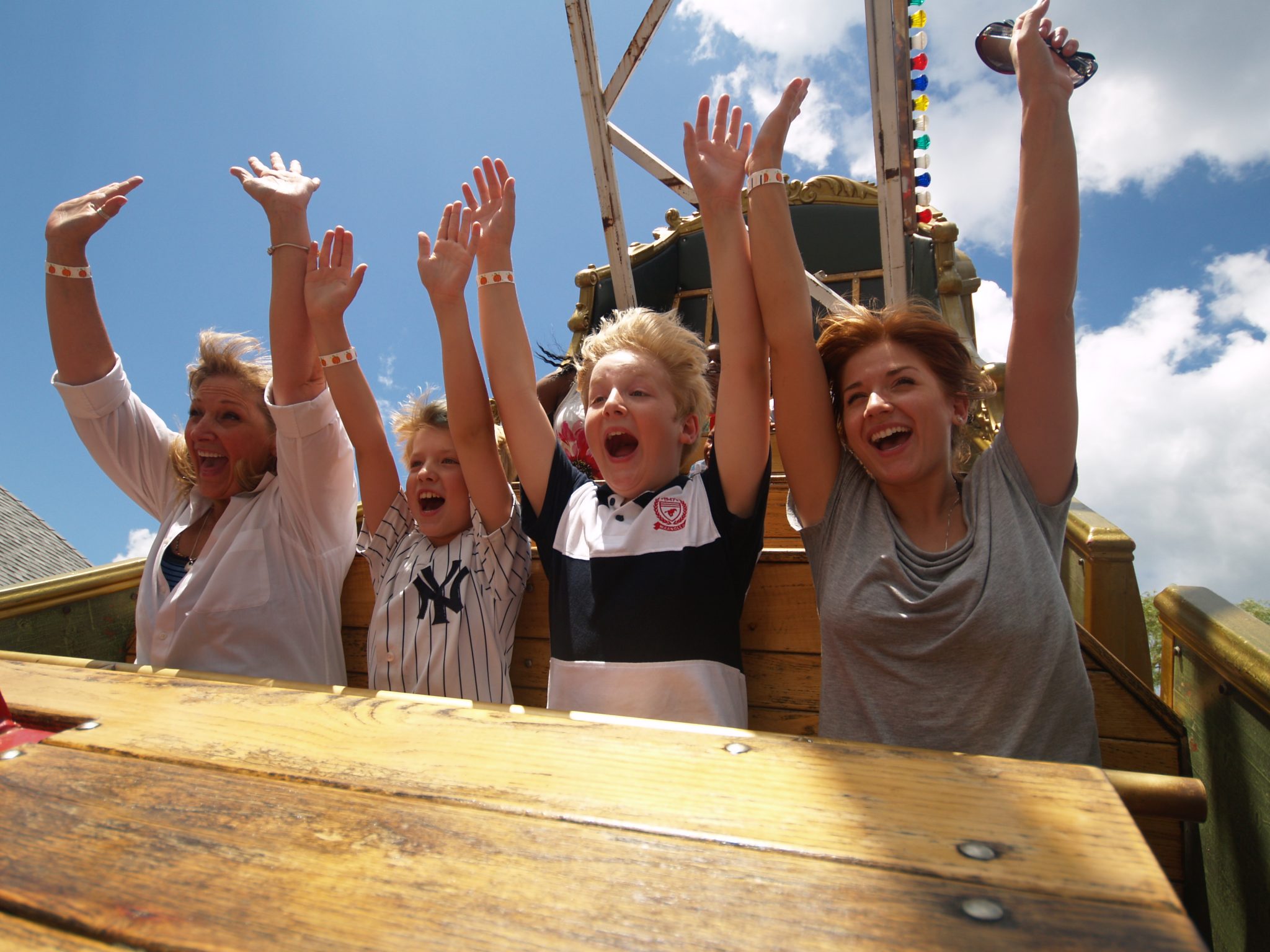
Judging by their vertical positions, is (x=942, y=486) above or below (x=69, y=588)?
above

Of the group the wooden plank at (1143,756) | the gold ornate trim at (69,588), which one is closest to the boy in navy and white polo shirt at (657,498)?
the wooden plank at (1143,756)

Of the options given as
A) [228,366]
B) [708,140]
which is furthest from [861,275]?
[228,366]

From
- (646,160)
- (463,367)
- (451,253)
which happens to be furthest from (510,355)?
(646,160)

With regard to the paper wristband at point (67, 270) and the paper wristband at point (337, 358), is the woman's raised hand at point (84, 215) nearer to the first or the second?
the paper wristband at point (67, 270)

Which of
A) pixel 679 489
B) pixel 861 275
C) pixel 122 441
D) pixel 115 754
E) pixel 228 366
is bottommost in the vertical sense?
pixel 115 754

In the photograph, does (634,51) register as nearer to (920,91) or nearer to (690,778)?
(920,91)

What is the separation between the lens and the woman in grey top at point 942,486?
0.91 m

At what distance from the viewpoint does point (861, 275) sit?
4.00m

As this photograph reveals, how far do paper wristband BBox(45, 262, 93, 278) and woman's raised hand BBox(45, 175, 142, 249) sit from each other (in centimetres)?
4

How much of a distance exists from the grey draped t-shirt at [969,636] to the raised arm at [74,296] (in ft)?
4.87

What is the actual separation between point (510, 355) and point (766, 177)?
1.72 feet

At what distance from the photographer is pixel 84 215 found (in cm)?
152

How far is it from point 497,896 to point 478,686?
0.86 meters

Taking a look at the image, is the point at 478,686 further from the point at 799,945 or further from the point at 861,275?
the point at 861,275
